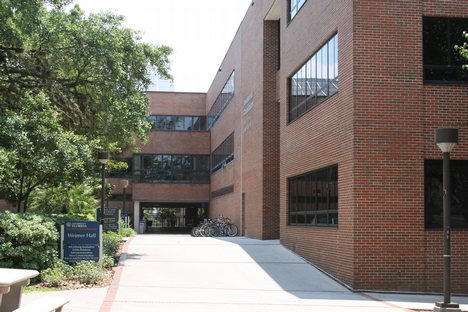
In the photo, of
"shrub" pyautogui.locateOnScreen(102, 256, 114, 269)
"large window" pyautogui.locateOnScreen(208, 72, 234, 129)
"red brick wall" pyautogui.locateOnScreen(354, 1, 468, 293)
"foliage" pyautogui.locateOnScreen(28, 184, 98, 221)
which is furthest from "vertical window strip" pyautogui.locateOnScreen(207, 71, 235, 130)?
"red brick wall" pyautogui.locateOnScreen(354, 1, 468, 293)

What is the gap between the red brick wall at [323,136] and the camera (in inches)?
595

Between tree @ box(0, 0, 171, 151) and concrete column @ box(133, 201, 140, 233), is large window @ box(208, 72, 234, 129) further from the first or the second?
tree @ box(0, 0, 171, 151)

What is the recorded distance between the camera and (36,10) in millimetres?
17031

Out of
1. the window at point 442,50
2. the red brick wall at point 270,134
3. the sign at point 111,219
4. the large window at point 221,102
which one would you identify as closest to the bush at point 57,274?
the window at point 442,50

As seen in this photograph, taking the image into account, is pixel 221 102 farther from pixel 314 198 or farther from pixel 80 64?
pixel 314 198

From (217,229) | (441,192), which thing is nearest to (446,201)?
(441,192)

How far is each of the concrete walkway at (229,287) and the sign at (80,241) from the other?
848 millimetres

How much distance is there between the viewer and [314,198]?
18.3m

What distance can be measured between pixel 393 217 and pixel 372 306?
2.87m

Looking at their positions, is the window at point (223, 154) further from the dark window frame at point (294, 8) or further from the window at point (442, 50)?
the window at point (442, 50)

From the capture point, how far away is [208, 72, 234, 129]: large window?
1529 inches

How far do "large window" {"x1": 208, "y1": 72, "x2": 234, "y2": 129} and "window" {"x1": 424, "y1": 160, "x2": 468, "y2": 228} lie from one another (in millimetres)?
23359

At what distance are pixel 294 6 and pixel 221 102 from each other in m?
21.3

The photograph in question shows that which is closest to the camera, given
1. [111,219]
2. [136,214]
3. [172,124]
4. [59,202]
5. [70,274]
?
[70,274]
